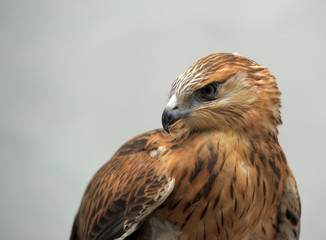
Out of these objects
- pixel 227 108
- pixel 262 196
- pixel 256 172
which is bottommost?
pixel 262 196

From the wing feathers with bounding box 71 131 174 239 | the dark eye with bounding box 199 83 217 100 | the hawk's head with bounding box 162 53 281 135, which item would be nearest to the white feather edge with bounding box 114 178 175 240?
the wing feathers with bounding box 71 131 174 239

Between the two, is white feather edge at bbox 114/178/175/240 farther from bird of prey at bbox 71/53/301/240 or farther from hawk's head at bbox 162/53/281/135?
hawk's head at bbox 162/53/281/135

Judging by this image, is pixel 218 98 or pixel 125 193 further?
pixel 125 193

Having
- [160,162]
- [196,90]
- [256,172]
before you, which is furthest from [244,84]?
[160,162]

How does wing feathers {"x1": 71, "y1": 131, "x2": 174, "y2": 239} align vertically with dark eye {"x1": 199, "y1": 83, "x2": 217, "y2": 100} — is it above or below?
below

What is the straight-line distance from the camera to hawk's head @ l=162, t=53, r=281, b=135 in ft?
4.83

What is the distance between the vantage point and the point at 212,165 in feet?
4.96

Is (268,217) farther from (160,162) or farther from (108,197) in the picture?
(108,197)

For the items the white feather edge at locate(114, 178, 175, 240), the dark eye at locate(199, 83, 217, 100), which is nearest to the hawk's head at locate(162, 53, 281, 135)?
the dark eye at locate(199, 83, 217, 100)

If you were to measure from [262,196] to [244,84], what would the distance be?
45 centimetres

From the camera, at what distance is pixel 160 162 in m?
1.62

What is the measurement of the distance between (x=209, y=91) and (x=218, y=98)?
4 cm

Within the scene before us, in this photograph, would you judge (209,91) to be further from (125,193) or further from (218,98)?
(125,193)

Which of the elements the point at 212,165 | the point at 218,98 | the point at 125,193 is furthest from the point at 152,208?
the point at 218,98
